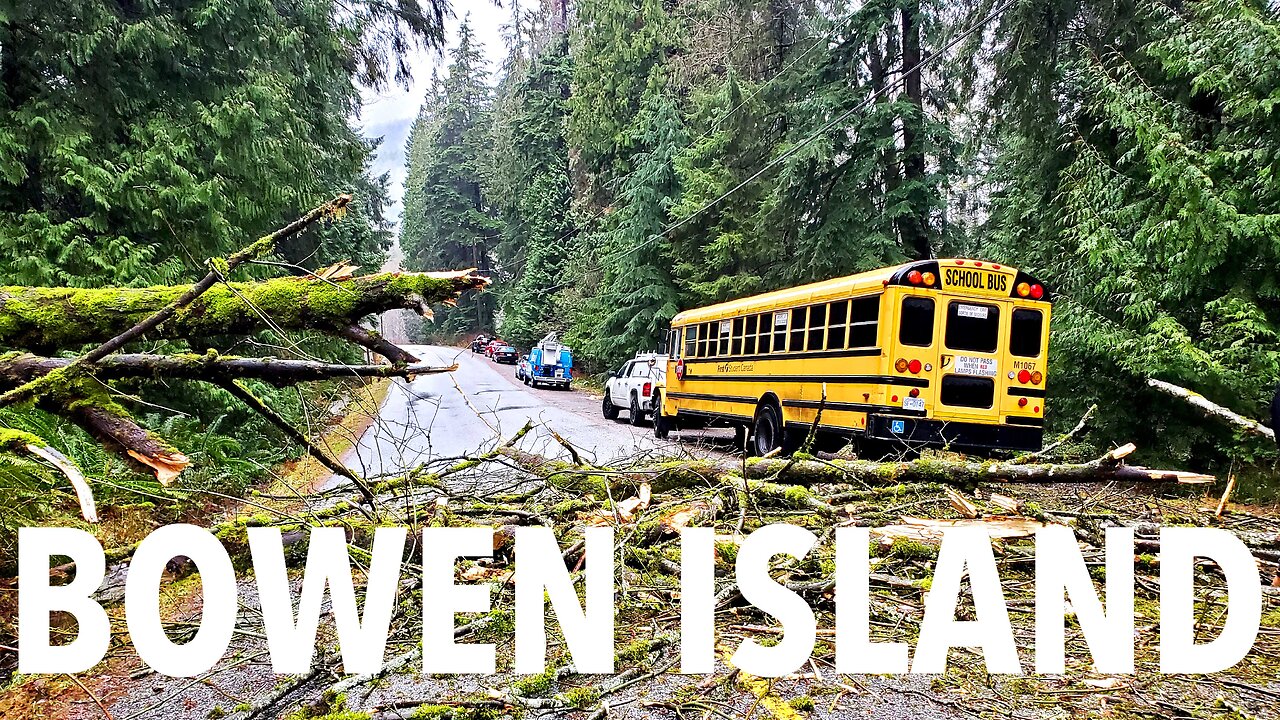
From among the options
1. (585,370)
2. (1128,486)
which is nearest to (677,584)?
(1128,486)

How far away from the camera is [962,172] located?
2052 cm

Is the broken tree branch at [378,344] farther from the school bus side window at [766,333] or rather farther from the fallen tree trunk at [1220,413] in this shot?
the school bus side window at [766,333]

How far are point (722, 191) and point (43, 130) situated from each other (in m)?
17.8

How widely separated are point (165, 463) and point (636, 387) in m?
16.0

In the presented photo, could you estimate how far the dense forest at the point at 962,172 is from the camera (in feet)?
27.1

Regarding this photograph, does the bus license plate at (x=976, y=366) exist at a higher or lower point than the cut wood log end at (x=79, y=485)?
higher

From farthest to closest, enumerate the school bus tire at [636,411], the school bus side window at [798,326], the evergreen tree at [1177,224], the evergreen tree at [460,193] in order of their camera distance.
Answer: the evergreen tree at [460,193]
the school bus tire at [636,411]
the school bus side window at [798,326]
the evergreen tree at [1177,224]

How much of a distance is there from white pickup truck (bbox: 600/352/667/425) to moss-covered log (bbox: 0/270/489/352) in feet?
40.4

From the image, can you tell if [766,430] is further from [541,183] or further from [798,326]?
[541,183]

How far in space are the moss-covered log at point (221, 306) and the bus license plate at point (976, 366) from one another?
662cm

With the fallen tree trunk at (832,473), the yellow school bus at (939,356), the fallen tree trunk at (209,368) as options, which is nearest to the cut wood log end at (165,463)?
the fallen tree trunk at (209,368)

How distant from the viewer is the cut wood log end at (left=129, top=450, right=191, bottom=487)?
3830 mm

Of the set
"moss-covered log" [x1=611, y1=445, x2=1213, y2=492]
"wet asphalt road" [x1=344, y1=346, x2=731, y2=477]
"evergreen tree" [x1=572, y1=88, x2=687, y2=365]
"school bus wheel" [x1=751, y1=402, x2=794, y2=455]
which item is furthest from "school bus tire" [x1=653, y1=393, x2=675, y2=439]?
"moss-covered log" [x1=611, y1=445, x2=1213, y2=492]

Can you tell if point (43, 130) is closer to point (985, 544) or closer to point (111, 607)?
point (111, 607)
